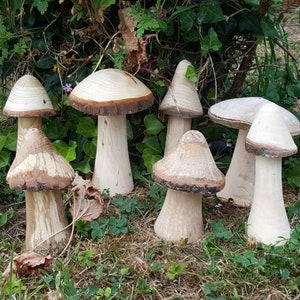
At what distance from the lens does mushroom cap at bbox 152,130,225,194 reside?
7.27 feet

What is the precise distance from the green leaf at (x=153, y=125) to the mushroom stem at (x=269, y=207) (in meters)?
0.80

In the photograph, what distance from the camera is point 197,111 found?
2773 millimetres

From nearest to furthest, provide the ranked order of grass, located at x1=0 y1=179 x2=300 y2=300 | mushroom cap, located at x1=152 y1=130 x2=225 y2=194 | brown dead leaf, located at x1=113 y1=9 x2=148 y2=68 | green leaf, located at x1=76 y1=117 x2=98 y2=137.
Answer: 1. grass, located at x1=0 y1=179 x2=300 y2=300
2. mushroom cap, located at x1=152 y1=130 x2=225 y2=194
3. brown dead leaf, located at x1=113 y1=9 x2=148 y2=68
4. green leaf, located at x1=76 y1=117 x2=98 y2=137

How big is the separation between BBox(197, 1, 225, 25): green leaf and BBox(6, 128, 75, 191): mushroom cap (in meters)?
1.10

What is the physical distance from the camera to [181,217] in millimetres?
2420

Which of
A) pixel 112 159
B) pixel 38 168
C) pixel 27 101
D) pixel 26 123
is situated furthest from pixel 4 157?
pixel 38 168

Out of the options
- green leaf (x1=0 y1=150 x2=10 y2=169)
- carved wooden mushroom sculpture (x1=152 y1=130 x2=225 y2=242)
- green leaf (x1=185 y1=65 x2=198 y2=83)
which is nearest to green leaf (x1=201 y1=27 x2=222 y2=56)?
green leaf (x1=185 y1=65 x2=198 y2=83)

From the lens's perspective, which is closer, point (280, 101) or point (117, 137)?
point (117, 137)

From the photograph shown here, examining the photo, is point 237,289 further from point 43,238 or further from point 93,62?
point 93,62

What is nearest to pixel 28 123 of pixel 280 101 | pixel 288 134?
pixel 288 134

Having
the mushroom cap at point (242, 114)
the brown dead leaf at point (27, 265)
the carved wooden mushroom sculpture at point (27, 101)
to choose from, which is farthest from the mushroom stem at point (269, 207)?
the carved wooden mushroom sculpture at point (27, 101)

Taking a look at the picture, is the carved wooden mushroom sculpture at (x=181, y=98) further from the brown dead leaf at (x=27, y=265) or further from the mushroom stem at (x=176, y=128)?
the brown dead leaf at (x=27, y=265)

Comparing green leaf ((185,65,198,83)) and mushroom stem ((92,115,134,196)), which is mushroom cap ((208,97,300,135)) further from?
mushroom stem ((92,115,134,196))

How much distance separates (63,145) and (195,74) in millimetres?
858
